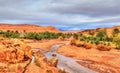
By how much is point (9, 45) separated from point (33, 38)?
125649 mm

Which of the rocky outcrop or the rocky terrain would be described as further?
the rocky outcrop

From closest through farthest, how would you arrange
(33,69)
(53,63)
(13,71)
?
(13,71) < (33,69) < (53,63)

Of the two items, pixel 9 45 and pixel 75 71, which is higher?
pixel 9 45

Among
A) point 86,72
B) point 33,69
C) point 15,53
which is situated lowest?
point 86,72

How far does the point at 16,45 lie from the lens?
37750 millimetres

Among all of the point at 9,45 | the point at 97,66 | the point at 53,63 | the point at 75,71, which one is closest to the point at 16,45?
the point at 9,45

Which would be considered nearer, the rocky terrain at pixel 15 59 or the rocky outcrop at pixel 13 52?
the rocky terrain at pixel 15 59

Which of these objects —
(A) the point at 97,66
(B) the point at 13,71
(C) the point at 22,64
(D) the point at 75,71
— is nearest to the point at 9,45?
(C) the point at 22,64

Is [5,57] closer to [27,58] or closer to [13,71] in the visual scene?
[13,71]

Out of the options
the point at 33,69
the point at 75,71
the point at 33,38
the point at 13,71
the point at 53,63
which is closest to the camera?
the point at 13,71

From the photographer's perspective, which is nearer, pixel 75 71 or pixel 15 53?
pixel 15 53

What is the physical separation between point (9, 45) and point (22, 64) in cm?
377

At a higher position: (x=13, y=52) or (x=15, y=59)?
(x=13, y=52)

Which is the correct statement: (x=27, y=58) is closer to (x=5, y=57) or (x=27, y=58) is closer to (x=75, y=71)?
(x=5, y=57)
